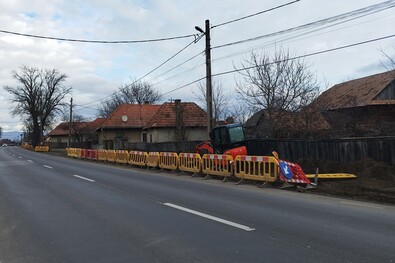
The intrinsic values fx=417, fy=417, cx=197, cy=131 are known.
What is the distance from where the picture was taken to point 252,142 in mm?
22969

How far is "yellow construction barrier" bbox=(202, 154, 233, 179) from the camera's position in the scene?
16953mm

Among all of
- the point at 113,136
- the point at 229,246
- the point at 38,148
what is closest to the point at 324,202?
the point at 229,246

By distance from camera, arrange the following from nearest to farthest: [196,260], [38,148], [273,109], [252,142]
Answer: [196,260]
[252,142]
[273,109]
[38,148]

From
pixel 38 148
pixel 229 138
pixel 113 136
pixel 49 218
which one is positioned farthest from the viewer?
pixel 38 148

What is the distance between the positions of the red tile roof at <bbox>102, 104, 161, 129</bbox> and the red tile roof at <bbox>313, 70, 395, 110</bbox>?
81.5 ft

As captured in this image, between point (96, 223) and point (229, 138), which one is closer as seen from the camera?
point (96, 223)

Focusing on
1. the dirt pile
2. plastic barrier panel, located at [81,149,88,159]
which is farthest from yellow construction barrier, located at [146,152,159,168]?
plastic barrier panel, located at [81,149,88,159]

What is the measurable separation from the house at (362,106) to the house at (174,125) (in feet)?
47.8

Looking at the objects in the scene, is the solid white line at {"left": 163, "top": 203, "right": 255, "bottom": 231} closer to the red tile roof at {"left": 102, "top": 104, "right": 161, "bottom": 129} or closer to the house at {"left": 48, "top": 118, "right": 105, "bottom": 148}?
the red tile roof at {"left": 102, "top": 104, "right": 161, "bottom": 129}

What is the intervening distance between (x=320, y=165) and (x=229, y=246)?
12.0m

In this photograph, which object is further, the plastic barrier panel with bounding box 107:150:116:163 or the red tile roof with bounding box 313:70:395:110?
the red tile roof with bounding box 313:70:395:110

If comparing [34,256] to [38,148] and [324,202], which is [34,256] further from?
[38,148]

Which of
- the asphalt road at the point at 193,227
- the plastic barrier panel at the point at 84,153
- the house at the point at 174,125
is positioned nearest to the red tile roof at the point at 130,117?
the house at the point at 174,125

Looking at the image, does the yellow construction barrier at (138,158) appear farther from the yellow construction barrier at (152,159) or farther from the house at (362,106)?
the house at (362,106)
